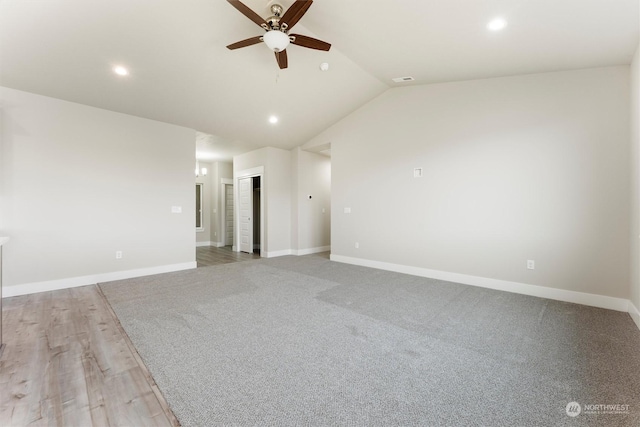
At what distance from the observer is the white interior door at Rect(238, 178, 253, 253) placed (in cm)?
703

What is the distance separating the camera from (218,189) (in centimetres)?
844

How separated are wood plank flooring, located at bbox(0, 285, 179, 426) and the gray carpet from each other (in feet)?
0.41

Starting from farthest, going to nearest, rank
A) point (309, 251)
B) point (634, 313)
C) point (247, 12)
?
1. point (309, 251)
2. point (634, 313)
3. point (247, 12)

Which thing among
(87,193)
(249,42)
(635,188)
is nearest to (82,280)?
(87,193)

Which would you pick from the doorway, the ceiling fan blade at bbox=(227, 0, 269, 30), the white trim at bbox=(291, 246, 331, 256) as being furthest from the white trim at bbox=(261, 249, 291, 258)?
the ceiling fan blade at bbox=(227, 0, 269, 30)

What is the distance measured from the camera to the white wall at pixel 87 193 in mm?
3564

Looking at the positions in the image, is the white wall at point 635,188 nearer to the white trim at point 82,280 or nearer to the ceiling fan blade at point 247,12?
the ceiling fan blade at point 247,12

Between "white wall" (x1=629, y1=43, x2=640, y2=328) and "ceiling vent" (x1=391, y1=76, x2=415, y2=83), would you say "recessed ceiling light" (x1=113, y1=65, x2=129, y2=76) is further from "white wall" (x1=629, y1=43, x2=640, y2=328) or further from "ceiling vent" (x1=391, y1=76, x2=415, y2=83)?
"white wall" (x1=629, y1=43, x2=640, y2=328)

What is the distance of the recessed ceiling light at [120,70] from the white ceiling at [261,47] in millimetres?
69

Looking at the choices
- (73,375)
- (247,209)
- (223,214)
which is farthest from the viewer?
(223,214)

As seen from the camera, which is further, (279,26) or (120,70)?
(120,70)

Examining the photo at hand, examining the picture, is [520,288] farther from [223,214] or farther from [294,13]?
[223,214]

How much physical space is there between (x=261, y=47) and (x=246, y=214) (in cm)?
447

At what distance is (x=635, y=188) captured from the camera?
2.79 meters
